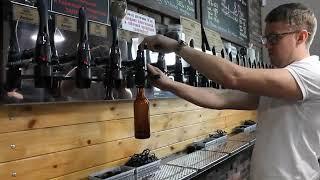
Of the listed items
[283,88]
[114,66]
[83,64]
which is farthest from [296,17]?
[83,64]

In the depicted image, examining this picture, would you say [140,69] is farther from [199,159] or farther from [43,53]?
[199,159]

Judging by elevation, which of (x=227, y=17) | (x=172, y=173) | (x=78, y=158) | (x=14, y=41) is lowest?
(x=172, y=173)

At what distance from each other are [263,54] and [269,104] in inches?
134

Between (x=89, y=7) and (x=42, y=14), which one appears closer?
(x=42, y=14)

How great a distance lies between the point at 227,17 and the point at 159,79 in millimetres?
2196

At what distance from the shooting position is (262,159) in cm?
155

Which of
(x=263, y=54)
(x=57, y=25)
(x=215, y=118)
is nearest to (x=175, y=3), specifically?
(x=215, y=118)

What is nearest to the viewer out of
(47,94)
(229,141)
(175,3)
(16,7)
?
(16,7)

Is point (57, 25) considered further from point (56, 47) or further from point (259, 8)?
point (259, 8)

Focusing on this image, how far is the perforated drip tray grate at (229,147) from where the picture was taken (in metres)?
2.38

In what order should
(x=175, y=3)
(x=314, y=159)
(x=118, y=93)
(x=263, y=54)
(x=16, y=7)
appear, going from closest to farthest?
(x=16, y=7) → (x=314, y=159) → (x=118, y=93) → (x=175, y=3) → (x=263, y=54)

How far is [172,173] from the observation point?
5.91 feet

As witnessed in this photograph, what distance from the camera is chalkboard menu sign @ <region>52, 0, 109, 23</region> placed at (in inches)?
58.6

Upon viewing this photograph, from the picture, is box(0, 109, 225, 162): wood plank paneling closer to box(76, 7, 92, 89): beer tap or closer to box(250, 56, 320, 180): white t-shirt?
box(76, 7, 92, 89): beer tap
